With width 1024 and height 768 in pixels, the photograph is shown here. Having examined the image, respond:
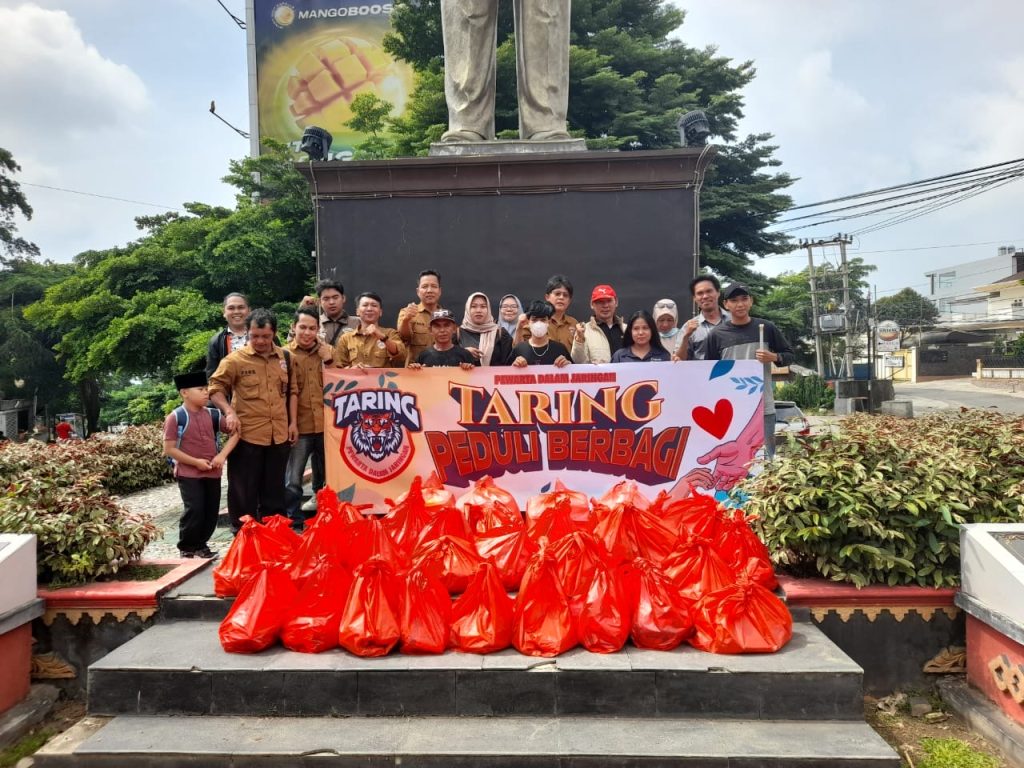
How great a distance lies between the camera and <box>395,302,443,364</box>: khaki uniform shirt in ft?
18.8

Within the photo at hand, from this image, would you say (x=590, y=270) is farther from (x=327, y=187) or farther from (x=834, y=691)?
(x=834, y=691)

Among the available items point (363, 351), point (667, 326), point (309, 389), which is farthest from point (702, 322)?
point (309, 389)

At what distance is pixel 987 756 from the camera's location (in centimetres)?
313

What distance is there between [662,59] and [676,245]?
701 inches

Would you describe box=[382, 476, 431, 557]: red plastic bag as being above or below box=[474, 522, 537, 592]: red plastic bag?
above

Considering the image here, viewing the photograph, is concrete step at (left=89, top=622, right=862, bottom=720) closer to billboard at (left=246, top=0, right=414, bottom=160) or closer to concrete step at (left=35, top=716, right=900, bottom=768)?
concrete step at (left=35, top=716, right=900, bottom=768)

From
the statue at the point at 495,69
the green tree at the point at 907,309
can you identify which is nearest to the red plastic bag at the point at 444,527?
the statue at the point at 495,69

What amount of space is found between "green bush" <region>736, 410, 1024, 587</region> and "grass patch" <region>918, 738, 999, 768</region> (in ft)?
2.57

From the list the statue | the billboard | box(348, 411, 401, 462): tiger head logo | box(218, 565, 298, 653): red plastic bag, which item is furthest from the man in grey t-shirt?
the billboard

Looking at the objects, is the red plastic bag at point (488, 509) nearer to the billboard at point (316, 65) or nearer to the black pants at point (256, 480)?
the black pants at point (256, 480)

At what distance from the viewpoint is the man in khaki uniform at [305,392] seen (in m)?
5.24

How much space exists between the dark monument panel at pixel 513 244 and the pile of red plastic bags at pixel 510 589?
10.4 feet

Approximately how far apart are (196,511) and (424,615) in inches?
84.7

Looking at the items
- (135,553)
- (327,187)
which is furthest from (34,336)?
(135,553)
